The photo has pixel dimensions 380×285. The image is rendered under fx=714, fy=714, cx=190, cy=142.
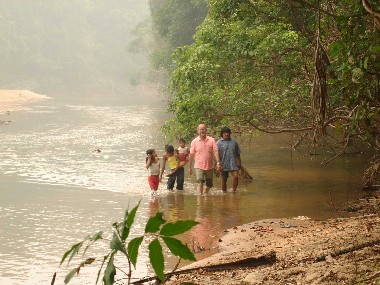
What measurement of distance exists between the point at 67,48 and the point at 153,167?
3379 inches

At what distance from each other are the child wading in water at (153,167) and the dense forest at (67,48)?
61.2 metres

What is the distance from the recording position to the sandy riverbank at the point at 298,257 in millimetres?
5988

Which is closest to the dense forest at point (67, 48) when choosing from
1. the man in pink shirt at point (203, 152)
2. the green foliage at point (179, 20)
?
the green foliage at point (179, 20)

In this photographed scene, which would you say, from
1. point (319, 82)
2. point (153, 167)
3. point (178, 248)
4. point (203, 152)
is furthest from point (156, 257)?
point (153, 167)

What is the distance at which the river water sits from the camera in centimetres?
960

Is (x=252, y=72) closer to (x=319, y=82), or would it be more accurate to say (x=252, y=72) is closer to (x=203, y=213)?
(x=203, y=213)

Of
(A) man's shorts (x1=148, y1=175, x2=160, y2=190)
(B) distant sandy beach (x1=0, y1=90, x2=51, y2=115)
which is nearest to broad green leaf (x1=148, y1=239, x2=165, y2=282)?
(A) man's shorts (x1=148, y1=175, x2=160, y2=190)

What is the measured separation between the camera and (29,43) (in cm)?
9088

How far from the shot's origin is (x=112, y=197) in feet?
46.5

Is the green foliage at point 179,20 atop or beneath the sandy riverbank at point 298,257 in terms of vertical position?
atop

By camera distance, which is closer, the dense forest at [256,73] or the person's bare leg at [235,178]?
the dense forest at [256,73]

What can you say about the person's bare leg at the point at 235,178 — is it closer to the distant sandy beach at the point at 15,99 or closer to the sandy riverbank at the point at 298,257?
the sandy riverbank at the point at 298,257

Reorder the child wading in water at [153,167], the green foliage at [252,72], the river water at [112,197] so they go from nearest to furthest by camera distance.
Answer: the river water at [112,197]
the green foliage at [252,72]
the child wading in water at [153,167]

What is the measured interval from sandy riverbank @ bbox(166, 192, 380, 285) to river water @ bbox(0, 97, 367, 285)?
2.26 ft
